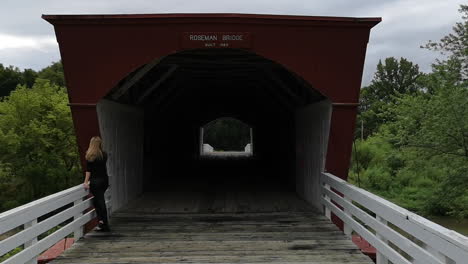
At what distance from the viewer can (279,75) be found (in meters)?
10.2

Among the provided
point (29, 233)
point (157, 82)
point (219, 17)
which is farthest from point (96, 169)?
point (157, 82)

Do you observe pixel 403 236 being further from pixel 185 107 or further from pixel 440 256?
pixel 185 107

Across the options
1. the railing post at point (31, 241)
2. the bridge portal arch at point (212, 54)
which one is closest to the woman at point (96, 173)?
the bridge portal arch at point (212, 54)

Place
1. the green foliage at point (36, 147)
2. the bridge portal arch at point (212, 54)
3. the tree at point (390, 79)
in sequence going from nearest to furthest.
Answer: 1. the bridge portal arch at point (212, 54)
2. the green foliage at point (36, 147)
3. the tree at point (390, 79)

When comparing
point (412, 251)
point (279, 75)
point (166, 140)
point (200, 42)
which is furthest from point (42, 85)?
point (412, 251)

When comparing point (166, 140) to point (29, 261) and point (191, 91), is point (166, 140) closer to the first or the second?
point (191, 91)

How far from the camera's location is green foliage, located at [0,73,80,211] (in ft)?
79.2

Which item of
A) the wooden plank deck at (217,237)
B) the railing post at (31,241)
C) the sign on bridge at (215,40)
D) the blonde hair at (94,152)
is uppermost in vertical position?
the sign on bridge at (215,40)

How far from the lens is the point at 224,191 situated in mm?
11234

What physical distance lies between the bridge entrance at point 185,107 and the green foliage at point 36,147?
9.65 meters

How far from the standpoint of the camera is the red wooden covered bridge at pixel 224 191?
5.11 metres

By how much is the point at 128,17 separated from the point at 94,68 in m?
0.96

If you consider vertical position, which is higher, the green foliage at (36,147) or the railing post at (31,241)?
the railing post at (31,241)

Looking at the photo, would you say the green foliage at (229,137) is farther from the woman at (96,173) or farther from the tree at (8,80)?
the woman at (96,173)
